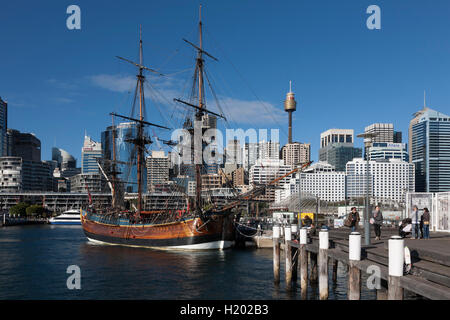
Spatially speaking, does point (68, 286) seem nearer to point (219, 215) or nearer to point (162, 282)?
point (162, 282)

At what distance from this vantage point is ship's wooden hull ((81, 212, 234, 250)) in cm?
5012

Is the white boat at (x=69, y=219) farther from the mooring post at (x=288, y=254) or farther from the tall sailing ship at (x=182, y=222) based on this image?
the mooring post at (x=288, y=254)

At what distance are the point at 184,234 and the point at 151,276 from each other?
18577mm

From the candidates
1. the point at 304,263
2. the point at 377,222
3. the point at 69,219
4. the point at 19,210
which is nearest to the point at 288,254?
the point at 304,263

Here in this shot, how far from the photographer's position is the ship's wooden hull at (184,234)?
5012cm

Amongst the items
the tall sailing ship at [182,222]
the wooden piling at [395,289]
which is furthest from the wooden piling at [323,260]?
the tall sailing ship at [182,222]

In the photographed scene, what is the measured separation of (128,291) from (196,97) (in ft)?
123

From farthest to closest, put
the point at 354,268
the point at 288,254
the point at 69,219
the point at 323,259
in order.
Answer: the point at 69,219
the point at 288,254
the point at 323,259
the point at 354,268

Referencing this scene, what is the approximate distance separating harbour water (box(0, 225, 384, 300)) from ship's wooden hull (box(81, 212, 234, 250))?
87.7 inches

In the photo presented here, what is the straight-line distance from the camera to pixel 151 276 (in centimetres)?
3206

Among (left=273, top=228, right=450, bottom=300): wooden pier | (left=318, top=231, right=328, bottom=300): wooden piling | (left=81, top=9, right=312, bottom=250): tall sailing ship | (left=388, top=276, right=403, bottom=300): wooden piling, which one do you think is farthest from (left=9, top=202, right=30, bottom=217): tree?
(left=388, top=276, right=403, bottom=300): wooden piling

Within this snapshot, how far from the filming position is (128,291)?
26484 mm

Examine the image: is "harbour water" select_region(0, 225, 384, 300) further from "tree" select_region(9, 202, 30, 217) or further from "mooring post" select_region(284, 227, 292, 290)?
"tree" select_region(9, 202, 30, 217)

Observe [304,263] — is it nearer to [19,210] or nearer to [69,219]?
[69,219]
